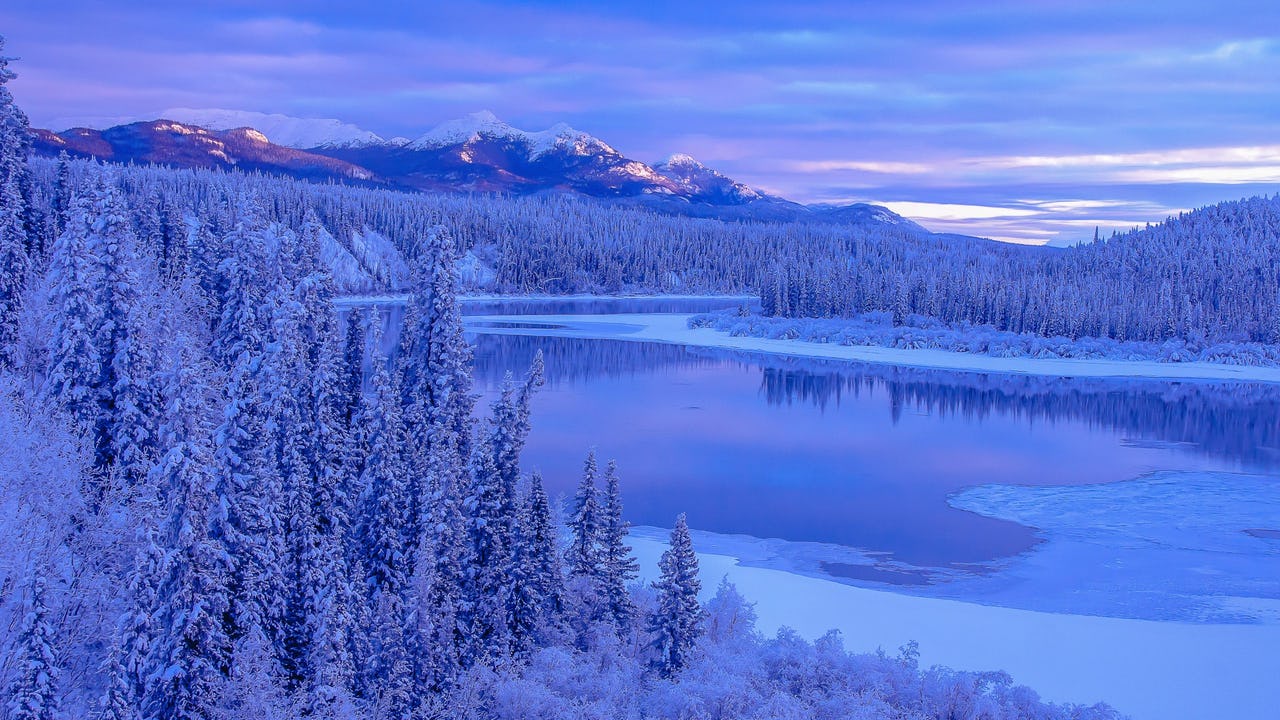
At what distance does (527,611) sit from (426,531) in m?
2.42

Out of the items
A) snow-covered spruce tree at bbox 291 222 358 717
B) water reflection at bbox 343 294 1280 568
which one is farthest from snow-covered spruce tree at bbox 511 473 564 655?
water reflection at bbox 343 294 1280 568

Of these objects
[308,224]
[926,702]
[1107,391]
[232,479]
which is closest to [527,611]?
[232,479]

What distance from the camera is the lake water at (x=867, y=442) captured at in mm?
23312

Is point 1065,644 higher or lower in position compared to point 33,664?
lower

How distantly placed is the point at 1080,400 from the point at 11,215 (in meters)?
49.0

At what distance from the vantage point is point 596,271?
151 meters

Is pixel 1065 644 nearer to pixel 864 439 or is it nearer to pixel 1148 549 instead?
pixel 1148 549

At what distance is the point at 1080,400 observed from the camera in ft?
160

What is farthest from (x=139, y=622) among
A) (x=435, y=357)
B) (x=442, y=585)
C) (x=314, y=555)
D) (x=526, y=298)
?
(x=526, y=298)

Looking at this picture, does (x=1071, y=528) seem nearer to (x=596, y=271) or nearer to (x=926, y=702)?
(x=926, y=702)

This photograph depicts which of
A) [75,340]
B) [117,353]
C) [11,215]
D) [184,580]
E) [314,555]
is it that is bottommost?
[314,555]

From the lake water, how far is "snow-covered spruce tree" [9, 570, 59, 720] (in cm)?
1480

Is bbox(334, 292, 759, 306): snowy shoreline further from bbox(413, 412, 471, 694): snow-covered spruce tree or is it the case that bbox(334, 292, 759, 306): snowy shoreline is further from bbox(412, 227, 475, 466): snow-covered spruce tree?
bbox(413, 412, 471, 694): snow-covered spruce tree

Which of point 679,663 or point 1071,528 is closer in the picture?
point 679,663
